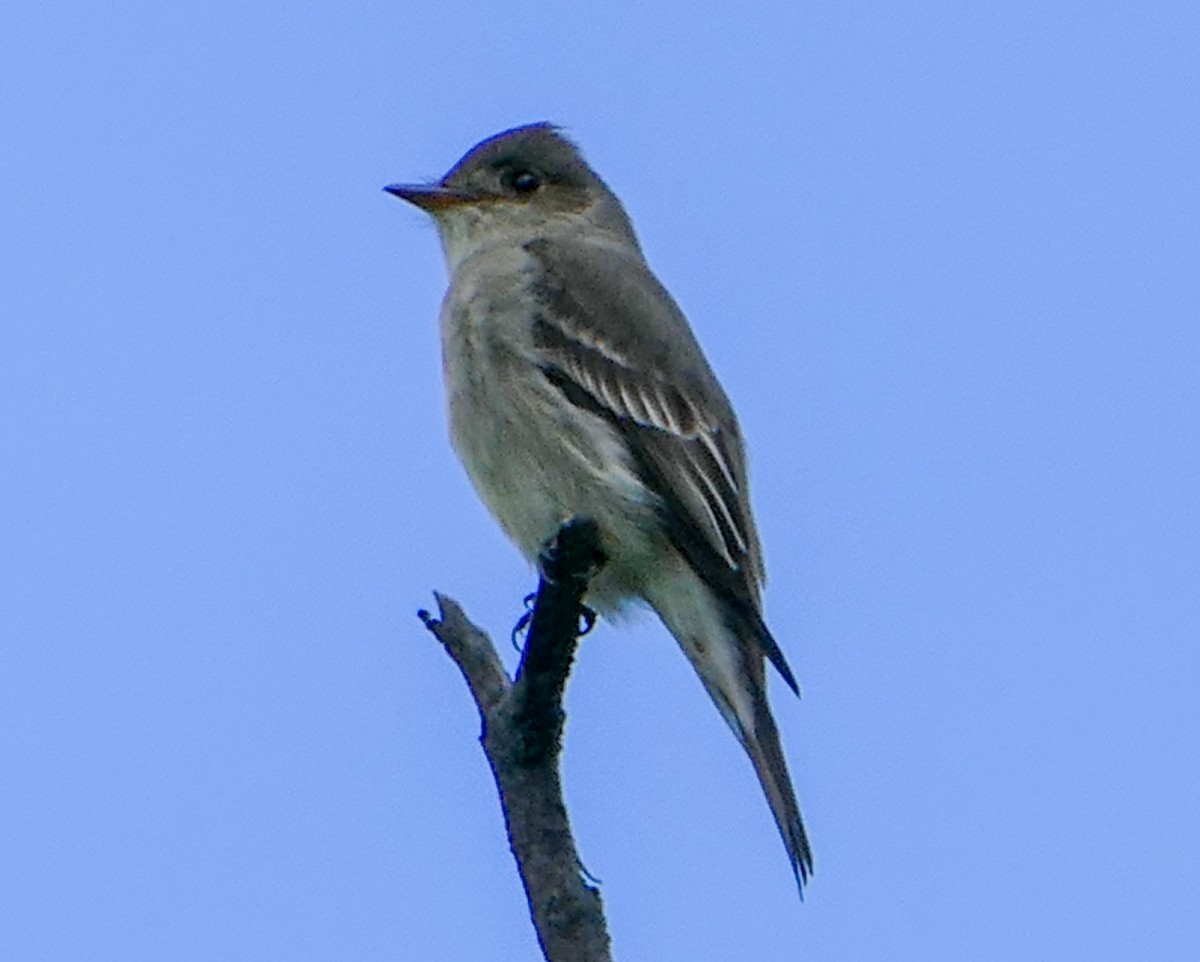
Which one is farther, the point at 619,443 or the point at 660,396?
the point at 660,396

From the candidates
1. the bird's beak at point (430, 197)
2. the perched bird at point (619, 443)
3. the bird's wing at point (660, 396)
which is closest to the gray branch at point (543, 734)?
the perched bird at point (619, 443)

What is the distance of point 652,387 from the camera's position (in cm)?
706

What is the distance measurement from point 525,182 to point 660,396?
1.89 m

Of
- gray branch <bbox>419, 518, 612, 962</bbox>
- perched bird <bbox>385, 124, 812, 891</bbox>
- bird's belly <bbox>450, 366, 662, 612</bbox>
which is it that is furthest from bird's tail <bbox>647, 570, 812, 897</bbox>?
gray branch <bbox>419, 518, 612, 962</bbox>

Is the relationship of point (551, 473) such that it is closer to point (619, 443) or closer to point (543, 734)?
point (619, 443)

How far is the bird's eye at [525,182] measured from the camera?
28.2 feet

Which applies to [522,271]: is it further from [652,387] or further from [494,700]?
[494,700]

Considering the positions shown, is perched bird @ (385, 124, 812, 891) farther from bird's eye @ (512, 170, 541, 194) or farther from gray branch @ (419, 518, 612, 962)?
gray branch @ (419, 518, 612, 962)

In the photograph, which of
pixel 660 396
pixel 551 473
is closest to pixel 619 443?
pixel 551 473

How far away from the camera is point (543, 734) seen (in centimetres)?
413

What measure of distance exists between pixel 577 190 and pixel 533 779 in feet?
16.6

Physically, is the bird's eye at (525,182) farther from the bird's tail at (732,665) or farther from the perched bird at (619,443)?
the bird's tail at (732,665)

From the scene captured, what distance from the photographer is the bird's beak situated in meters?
8.27

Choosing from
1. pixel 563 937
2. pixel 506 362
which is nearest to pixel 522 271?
pixel 506 362
